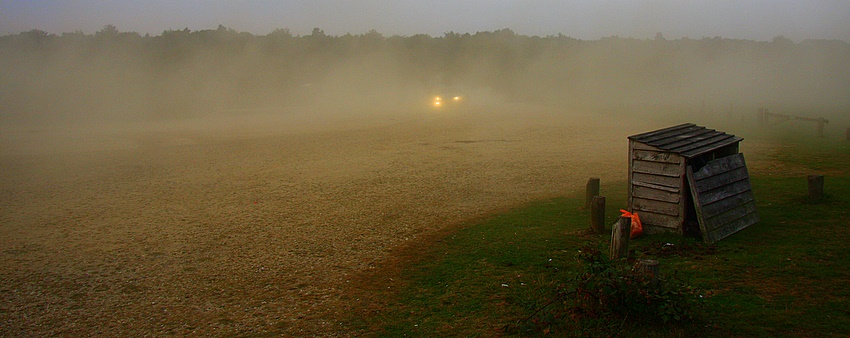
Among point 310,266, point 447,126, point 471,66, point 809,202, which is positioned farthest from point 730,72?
point 310,266

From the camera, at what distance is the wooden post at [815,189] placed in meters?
8.80

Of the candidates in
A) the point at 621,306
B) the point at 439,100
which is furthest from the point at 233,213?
the point at 439,100

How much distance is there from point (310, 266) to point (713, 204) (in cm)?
493

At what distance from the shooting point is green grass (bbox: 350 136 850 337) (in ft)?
15.5

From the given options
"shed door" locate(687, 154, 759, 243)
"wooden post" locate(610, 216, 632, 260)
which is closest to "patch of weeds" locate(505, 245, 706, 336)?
"wooden post" locate(610, 216, 632, 260)

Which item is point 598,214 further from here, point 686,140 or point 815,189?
point 815,189

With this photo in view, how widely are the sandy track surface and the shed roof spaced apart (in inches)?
123

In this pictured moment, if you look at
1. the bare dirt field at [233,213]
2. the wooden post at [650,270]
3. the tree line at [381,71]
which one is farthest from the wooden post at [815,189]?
the tree line at [381,71]

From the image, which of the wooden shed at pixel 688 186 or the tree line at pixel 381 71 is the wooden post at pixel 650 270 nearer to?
the wooden shed at pixel 688 186

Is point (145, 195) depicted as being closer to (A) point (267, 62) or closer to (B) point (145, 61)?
(B) point (145, 61)

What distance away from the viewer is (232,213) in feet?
33.2

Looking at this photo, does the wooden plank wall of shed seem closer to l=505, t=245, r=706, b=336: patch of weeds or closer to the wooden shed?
Answer: the wooden shed

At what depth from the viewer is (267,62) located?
55469 mm

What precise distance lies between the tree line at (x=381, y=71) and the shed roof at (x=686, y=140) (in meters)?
29.8
